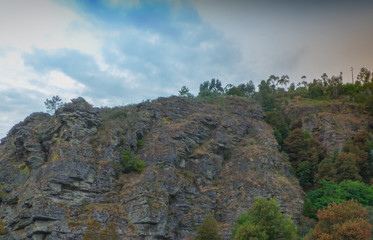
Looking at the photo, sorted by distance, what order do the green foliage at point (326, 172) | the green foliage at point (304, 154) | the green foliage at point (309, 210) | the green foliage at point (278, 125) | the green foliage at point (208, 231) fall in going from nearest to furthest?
the green foliage at point (208, 231), the green foliage at point (309, 210), the green foliage at point (326, 172), the green foliage at point (304, 154), the green foliage at point (278, 125)

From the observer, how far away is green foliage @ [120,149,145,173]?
116ft

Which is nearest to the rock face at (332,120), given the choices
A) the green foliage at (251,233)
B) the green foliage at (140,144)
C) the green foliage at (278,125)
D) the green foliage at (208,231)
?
the green foliage at (278,125)

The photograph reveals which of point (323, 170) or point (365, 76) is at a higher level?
point (365, 76)

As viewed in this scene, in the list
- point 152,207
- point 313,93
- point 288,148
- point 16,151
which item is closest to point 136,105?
point 16,151

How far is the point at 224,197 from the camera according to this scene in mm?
36312

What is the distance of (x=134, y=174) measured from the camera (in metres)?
34.9

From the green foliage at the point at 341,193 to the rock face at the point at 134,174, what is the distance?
2.32 m

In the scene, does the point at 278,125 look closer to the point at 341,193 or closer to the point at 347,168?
the point at 347,168

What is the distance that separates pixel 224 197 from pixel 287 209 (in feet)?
24.4

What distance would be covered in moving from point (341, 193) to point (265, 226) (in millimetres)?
14769

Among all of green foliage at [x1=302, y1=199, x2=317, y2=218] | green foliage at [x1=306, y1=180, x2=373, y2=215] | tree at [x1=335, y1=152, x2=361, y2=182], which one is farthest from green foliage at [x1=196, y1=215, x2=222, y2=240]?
tree at [x1=335, y1=152, x2=361, y2=182]

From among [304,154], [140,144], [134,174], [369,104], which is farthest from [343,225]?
[369,104]

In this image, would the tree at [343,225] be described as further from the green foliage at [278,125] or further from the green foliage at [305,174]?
the green foliage at [278,125]

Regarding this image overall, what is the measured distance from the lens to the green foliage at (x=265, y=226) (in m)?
24.3
